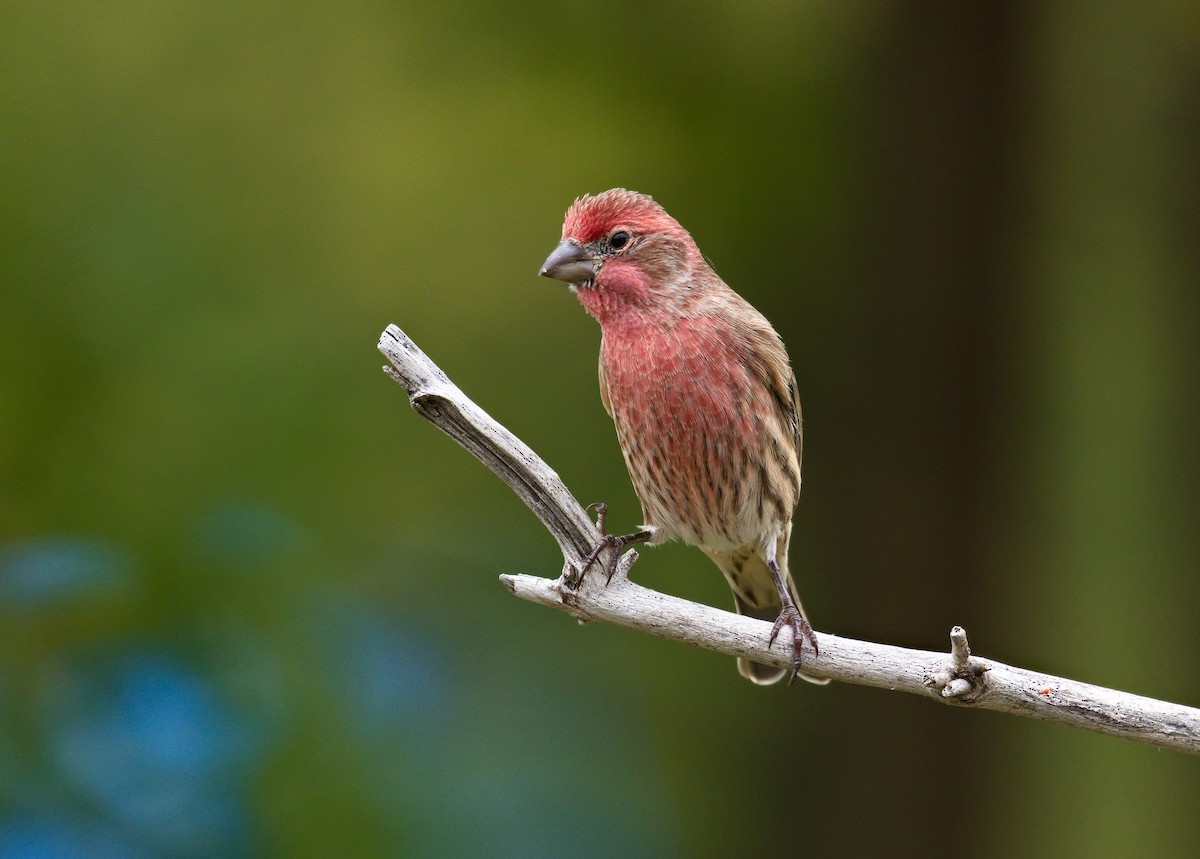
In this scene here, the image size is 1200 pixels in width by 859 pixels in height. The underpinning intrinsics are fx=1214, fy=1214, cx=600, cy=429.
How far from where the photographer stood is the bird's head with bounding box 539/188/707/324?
8.99ft

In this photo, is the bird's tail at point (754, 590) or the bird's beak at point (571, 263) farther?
the bird's tail at point (754, 590)

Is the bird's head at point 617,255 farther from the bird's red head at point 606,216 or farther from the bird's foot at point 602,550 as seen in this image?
the bird's foot at point 602,550

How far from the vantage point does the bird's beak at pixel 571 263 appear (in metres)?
2.69

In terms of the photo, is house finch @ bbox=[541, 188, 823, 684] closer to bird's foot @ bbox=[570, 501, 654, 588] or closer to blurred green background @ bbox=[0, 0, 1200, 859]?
bird's foot @ bbox=[570, 501, 654, 588]

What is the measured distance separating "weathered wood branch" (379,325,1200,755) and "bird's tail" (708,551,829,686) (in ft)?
2.32

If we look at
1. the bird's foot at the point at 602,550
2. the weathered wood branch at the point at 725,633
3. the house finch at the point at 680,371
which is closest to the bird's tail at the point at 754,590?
the house finch at the point at 680,371

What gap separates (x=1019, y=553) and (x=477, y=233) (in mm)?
2525

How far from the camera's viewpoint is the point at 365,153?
182 inches

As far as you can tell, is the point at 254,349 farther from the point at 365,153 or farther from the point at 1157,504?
the point at 1157,504

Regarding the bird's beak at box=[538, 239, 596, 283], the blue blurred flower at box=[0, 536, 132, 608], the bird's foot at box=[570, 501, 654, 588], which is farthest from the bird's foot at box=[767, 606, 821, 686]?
the blue blurred flower at box=[0, 536, 132, 608]

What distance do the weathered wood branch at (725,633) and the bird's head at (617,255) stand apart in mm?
502

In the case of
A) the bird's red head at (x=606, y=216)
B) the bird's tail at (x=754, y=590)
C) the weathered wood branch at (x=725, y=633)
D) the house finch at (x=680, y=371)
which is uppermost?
the bird's red head at (x=606, y=216)

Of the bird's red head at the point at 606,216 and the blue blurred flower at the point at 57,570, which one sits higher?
the bird's red head at the point at 606,216

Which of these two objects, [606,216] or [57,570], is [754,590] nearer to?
[606,216]
